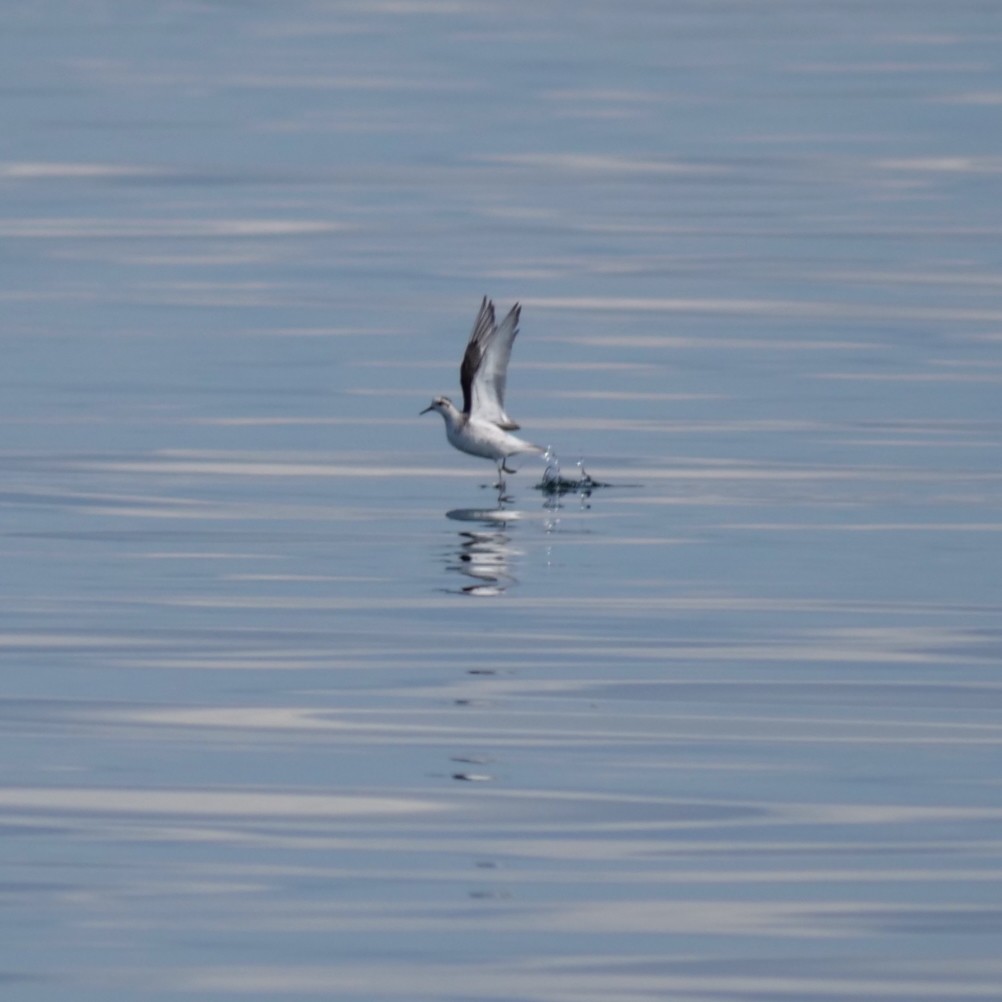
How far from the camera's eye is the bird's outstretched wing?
74.9 ft

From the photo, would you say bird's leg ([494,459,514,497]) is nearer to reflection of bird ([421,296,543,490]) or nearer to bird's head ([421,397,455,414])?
reflection of bird ([421,296,543,490])

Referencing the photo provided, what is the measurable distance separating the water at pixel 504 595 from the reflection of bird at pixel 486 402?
0.48 m

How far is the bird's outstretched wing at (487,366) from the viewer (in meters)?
22.8

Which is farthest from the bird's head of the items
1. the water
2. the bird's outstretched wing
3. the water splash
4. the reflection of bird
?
the water splash

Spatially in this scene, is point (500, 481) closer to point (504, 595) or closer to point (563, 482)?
point (563, 482)

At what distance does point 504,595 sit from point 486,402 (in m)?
6.38

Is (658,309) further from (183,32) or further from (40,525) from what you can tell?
(183,32)

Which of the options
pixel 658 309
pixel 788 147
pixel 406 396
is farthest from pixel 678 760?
pixel 788 147

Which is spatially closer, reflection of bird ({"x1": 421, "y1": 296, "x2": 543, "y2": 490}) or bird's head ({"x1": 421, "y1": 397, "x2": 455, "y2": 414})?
reflection of bird ({"x1": 421, "y1": 296, "x2": 543, "y2": 490})

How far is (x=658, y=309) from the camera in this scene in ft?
105

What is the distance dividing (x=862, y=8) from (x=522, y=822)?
7173 centimetres

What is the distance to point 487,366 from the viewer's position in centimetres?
2330

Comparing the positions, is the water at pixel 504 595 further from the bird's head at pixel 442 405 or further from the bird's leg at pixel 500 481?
the bird's head at pixel 442 405

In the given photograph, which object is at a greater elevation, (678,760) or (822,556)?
(822,556)
